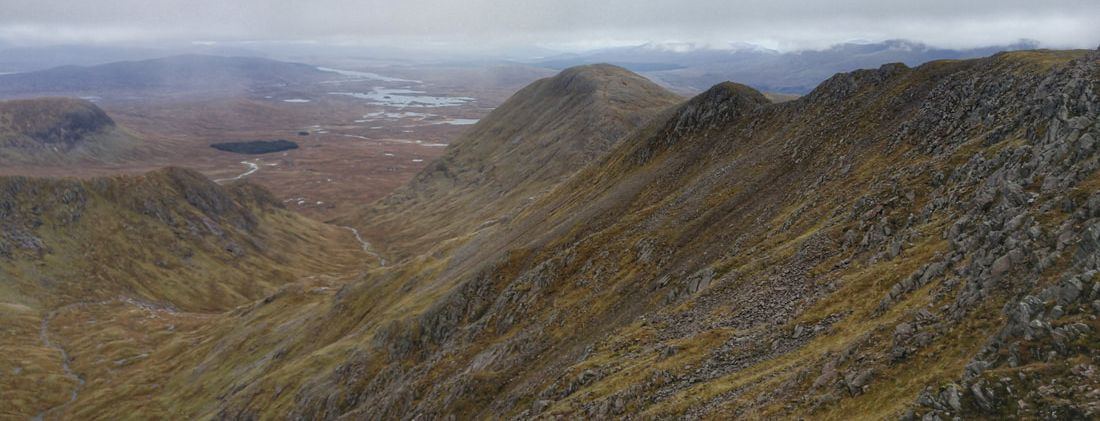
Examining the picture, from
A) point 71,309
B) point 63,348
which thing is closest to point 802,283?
point 63,348

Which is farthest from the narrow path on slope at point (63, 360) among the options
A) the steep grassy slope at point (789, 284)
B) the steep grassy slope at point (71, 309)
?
the steep grassy slope at point (789, 284)

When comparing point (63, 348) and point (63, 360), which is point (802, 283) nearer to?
point (63, 360)

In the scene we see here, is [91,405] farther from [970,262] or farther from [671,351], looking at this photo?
[970,262]

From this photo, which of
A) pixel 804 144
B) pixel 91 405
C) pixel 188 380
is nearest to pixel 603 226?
pixel 804 144

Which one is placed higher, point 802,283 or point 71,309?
point 802,283

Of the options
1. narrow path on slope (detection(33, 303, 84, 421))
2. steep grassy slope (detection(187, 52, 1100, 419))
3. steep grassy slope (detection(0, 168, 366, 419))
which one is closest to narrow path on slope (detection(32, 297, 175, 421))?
narrow path on slope (detection(33, 303, 84, 421))

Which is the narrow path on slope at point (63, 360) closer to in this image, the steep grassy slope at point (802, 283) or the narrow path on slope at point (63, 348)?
the narrow path on slope at point (63, 348)

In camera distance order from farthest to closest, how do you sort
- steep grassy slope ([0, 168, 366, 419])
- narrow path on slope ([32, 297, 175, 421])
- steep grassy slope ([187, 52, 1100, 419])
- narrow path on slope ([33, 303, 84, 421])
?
steep grassy slope ([0, 168, 366, 419])
narrow path on slope ([32, 297, 175, 421])
narrow path on slope ([33, 303, 84, 421])
steep grassy slope ([187, 52, 1100, 419])

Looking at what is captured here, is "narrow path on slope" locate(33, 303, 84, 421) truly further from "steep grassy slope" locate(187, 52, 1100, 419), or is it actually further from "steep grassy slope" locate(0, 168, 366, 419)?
"steep grassy slope" locate(187, 52, 1100, 419)
